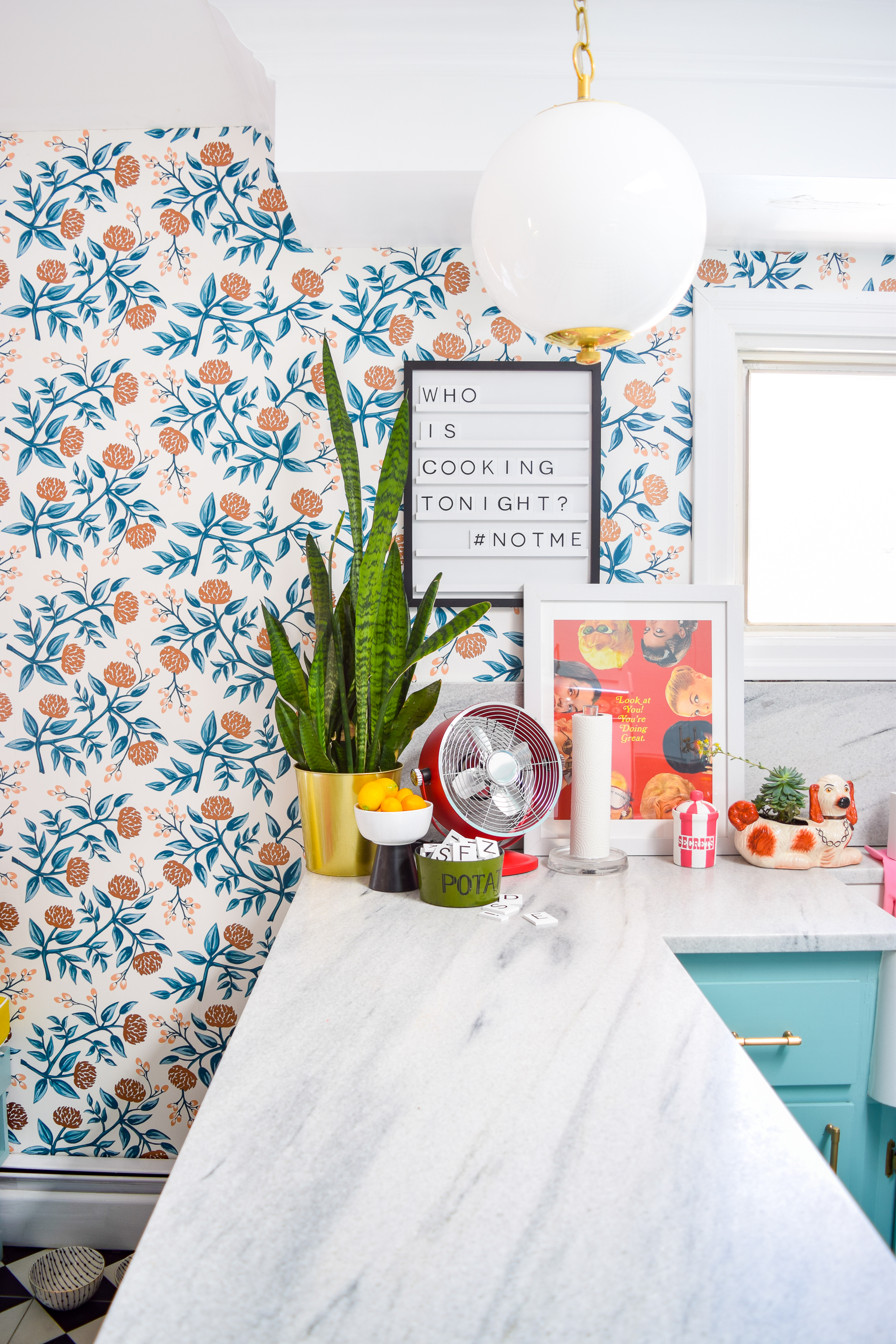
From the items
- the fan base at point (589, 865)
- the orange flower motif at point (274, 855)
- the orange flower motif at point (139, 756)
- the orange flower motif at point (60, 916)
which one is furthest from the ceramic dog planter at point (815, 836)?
the orange flower motif at point (60, 916)

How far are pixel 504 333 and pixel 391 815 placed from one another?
3.90 feet

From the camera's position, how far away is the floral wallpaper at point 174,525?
203cm

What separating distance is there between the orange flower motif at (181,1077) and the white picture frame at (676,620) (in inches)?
43.8

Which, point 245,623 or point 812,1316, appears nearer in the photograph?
point 812,1316

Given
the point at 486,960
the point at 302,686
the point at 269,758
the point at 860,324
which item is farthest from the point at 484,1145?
the point at 860,324

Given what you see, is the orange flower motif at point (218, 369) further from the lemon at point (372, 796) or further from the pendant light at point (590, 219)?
the pendant light at point (590, 219)

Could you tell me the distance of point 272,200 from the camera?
79.4 inches

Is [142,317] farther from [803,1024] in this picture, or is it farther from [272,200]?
[803,1024]

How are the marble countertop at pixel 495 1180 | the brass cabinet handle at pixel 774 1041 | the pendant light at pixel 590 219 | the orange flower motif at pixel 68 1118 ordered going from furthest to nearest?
the orange flower motif at pixel 68 1118
the brass cabinet handle at pixel 774 1041
the pendant light at pixel 590 219
the marble countertop at pixel 495 1180

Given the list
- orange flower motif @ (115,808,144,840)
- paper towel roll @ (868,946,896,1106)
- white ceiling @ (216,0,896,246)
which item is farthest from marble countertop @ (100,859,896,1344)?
white ceiling @ (216,0,896,246)

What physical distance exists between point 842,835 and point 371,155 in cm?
175

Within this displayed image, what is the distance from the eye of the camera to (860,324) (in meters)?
2.07

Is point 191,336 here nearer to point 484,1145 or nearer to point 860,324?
Answer: point 860,324

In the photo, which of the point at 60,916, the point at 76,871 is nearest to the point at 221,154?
the point at 76,871
